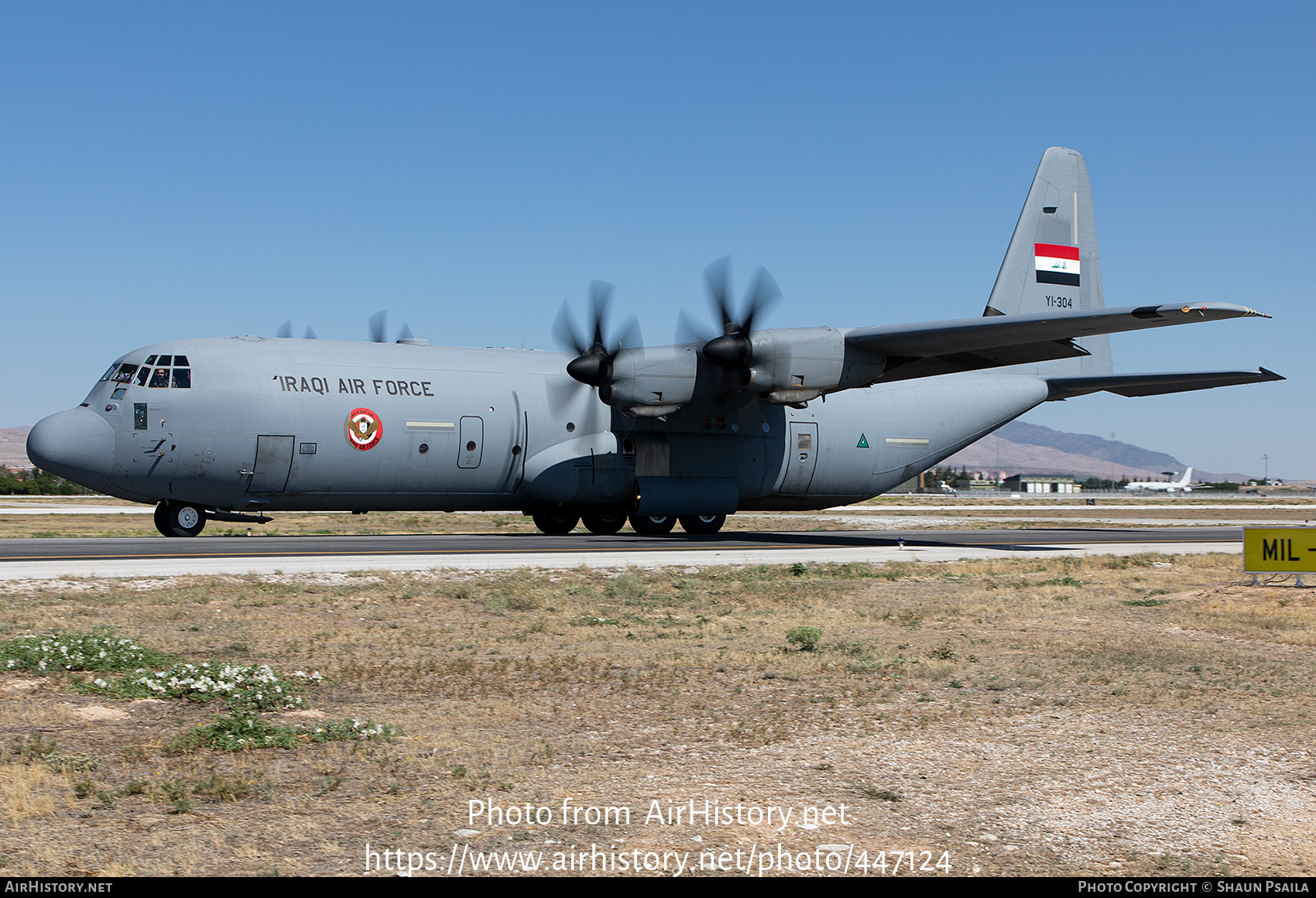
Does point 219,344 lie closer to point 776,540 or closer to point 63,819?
point 776,540

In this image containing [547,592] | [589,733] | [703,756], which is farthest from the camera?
[547,592]

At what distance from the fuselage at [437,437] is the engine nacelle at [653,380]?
178 cm

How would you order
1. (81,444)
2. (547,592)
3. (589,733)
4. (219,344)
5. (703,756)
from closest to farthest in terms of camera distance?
(703,756)
(589,733)
(547,592)
(81,444)
(219,344)

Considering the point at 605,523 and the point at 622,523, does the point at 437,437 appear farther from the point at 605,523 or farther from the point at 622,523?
the point at 622,523

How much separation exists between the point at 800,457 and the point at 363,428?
13.0 m

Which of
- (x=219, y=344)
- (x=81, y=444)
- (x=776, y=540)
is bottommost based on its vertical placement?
(x=776, y=540)

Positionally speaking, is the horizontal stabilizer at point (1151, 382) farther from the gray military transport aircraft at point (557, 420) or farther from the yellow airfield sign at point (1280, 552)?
the yellow airfield sign at point (1280, 552)

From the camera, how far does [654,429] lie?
29.4 meters

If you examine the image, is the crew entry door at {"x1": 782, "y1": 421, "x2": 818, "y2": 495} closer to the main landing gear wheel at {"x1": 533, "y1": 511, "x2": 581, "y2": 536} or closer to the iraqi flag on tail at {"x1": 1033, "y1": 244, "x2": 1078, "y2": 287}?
the main landing gear wheel at {"x1": 533, "y1": 511, "x2": 581, "y2": 536}

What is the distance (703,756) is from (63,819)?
382cm

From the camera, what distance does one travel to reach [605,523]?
31.2 metres

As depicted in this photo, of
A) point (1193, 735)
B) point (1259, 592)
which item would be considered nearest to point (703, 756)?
point (1193, 735)

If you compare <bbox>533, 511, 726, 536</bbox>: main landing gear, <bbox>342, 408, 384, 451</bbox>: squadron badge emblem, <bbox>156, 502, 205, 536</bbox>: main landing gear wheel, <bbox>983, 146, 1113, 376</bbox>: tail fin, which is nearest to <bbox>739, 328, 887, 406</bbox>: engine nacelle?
<bbox>533, 511, 726, 536</bbox>: main landing gear

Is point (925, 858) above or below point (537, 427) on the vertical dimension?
below
